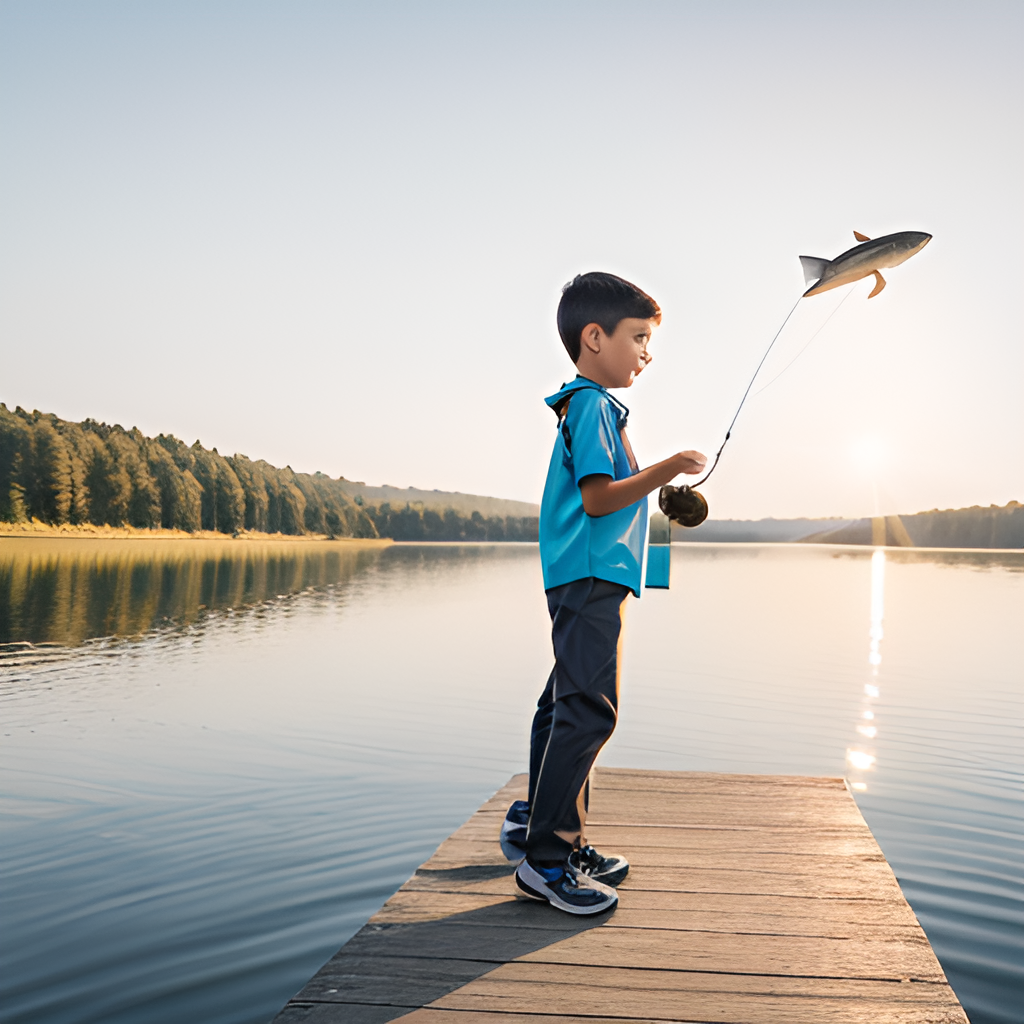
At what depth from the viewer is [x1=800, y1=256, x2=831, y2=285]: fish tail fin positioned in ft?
10.4

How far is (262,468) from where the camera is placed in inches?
4240

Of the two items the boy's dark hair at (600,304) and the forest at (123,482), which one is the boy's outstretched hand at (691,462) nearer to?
the boy's dark hair at (600,304)

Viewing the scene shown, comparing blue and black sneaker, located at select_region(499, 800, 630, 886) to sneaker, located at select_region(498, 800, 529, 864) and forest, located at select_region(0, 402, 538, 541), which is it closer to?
sneaker, located at select_region(498, 800, 529, 864)

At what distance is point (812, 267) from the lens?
318 cm

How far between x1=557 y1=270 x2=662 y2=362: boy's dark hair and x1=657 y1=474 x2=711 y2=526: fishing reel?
0.58 meters

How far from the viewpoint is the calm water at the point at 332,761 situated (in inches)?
158

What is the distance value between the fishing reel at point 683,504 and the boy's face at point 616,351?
41 cm

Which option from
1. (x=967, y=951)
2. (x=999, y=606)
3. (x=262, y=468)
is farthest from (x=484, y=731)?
(x=262, y=468)

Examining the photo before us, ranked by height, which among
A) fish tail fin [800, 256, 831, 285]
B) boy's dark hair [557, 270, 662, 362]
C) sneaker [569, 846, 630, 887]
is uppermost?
fish tail fin [800, 256, 831, 285]

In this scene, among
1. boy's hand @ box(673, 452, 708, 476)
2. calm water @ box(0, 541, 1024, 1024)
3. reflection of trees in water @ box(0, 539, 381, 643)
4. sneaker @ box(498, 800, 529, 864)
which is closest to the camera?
boy's hand @ box(673, 452, 708, 476)

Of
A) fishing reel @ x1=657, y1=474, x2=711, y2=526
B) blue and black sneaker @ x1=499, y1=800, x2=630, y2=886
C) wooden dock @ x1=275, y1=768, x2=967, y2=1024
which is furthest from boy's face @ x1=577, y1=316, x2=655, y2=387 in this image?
wooden dock @ x1=275, y1=768, x2=967, y2=1024

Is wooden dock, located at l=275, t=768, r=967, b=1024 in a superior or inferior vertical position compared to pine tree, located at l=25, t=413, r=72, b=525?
inferior

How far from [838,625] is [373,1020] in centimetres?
2230

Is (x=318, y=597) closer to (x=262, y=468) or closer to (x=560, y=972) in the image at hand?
(x=560, y=972)
